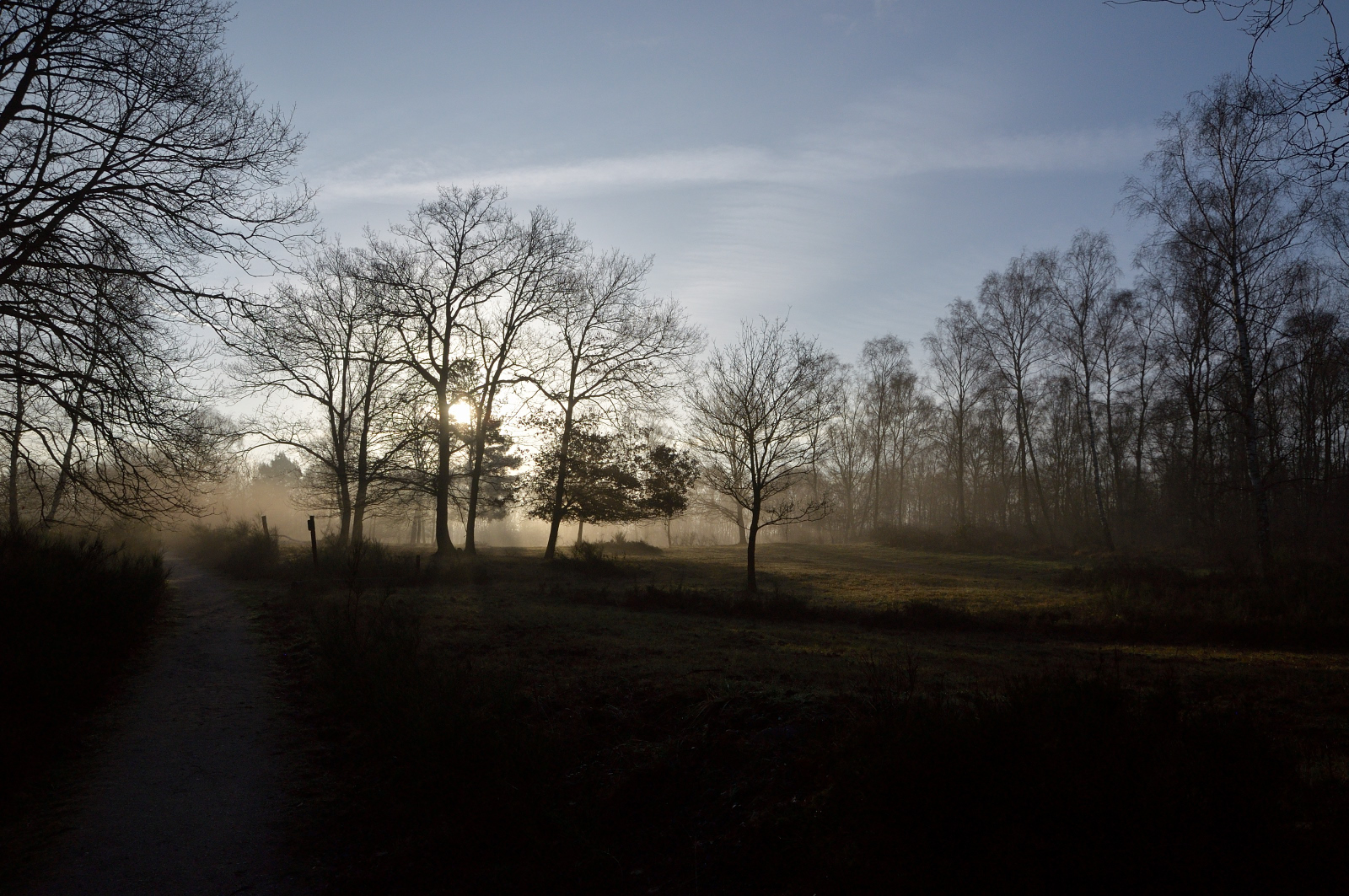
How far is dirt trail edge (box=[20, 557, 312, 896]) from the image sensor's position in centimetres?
449

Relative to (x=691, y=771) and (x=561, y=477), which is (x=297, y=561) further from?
(x=691, y=771)

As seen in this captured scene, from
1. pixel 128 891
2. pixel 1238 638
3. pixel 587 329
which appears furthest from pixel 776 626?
pixel 587 329

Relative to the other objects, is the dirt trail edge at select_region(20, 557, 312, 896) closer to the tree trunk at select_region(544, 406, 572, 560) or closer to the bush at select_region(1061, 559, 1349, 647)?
the bush at select_region(1061, 559, 1349, 647)

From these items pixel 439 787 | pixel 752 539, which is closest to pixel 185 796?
pixel 439 787

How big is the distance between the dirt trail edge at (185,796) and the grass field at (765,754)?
1.59ft

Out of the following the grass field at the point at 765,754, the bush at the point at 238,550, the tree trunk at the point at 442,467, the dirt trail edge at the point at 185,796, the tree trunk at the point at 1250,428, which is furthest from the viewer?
the tree trunk at the point at 442,467

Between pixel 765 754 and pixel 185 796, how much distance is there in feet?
15.9

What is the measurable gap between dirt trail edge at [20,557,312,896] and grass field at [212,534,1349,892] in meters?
0.48

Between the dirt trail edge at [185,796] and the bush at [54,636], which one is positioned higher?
the bush at [54,636]

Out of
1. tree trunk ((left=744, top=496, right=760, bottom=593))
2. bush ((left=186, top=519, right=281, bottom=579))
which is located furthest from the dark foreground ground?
bush ((left=186, top=519, right=281, bottom=579))

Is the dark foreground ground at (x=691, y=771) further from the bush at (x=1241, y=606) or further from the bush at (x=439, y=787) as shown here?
the bush at (x=1241, y=606)

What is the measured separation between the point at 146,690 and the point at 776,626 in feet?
35.5

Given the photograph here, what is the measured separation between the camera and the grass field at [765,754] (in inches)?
133

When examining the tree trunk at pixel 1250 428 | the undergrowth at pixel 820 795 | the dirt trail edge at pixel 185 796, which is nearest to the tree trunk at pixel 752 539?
the dirt trail edge at pixel 185 796
